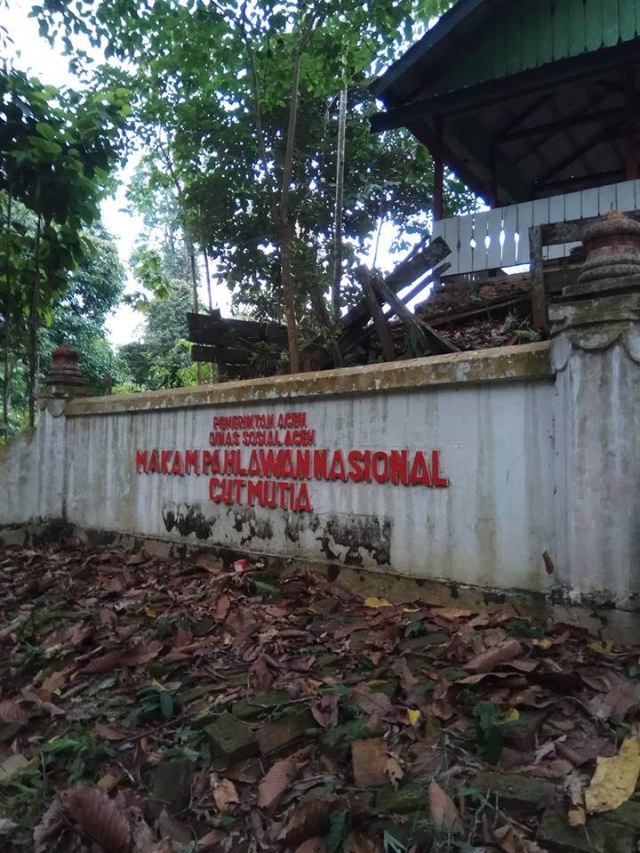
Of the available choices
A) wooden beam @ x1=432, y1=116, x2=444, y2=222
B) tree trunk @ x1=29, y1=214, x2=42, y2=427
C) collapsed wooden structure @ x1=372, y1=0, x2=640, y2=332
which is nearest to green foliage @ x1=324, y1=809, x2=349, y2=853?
collapsed wooden structure @ x1=372, y1=0, x2=640, y2=332

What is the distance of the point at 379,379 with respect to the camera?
4.80 metres

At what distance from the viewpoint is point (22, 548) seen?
7602 millimetres

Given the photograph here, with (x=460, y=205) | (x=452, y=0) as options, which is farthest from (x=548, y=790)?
(x=460, y=205)

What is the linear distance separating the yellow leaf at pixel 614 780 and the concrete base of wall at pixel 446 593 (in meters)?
0.95

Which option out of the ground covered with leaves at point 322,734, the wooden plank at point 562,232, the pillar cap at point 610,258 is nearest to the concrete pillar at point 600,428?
the pillar cap at point 610,258

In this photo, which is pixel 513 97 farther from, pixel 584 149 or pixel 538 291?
pixel 538 291

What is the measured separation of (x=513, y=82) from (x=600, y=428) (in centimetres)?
718

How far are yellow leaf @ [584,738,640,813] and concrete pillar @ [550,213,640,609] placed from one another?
1045mm

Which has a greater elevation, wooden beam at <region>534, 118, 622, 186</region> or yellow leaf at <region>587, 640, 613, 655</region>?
wooden beam at <region>534, 118, 622, 186</region>

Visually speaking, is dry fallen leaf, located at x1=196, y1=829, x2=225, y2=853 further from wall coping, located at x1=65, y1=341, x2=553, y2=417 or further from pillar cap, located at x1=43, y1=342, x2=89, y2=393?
pillar cap, located at x1=43, y1=342, x2=89, y2=393

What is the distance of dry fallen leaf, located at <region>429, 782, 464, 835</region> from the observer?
2.39 meters

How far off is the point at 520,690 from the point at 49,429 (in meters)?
6.24

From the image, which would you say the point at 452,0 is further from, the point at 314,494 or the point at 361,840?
the point at 361,840

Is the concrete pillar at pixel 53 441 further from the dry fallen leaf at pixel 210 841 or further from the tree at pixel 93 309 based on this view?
the tree at pixel 93 309
